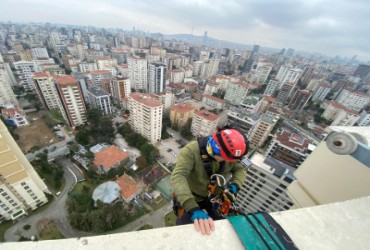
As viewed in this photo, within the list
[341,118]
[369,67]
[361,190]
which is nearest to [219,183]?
[361,190]

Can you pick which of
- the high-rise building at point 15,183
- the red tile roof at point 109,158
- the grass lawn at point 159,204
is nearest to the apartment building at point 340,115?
the grass lawn at point 159,204

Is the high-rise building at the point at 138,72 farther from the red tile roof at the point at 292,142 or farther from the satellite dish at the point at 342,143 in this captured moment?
the satellite dish at the point at 342,143

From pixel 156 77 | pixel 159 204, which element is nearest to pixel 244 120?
pixel 159 204

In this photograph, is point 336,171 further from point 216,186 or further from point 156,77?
point 156,77

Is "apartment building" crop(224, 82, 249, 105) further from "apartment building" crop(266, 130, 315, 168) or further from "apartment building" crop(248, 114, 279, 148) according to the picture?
"apartment building" crop(266, 130, 315, 168)

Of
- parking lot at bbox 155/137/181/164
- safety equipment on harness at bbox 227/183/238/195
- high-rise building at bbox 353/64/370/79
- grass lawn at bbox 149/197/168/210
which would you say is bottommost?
parking lot at bbox 155/137/181/164

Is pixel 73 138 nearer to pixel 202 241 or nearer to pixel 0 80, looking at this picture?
pixel 0 80

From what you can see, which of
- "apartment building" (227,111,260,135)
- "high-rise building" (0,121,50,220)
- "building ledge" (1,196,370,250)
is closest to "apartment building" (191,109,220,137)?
"apartment building" (227,111,260,135)
